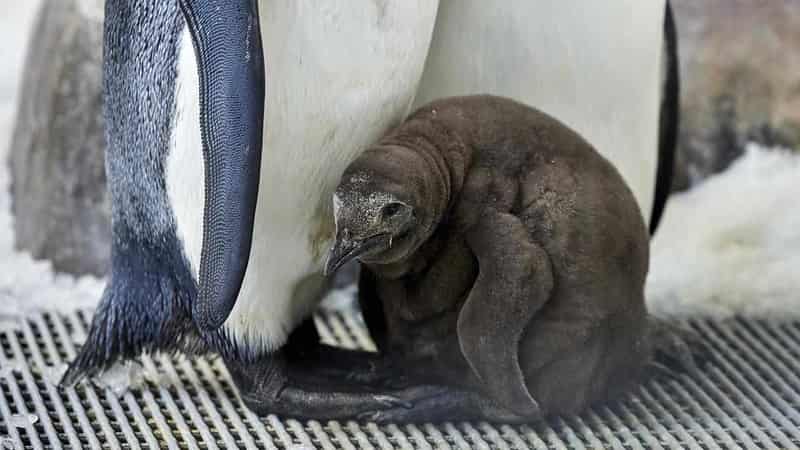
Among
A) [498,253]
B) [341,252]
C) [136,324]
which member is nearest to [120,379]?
[136,324]

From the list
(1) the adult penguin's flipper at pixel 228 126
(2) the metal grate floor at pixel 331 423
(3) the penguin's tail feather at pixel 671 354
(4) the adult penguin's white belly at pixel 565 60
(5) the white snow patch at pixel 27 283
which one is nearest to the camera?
(1) the adult penguin's flipper at pixel 228 126

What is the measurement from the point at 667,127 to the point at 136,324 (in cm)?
101

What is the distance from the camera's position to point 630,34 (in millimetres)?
2084

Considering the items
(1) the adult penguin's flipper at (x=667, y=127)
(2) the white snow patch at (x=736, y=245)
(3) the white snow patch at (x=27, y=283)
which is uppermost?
(1) the adult penguin's flipper at (x=667, y=127)

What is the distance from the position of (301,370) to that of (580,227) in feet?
1.53

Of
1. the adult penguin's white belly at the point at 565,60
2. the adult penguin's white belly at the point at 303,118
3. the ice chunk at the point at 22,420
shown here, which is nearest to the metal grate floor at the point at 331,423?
the ice chunk at the point at 22,420

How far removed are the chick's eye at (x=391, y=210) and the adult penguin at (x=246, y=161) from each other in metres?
0.16

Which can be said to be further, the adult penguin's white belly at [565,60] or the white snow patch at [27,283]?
the white snow patch at [27,283]

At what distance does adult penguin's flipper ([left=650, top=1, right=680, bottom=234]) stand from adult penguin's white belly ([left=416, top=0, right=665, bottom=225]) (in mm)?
325

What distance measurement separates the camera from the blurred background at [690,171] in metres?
2.56

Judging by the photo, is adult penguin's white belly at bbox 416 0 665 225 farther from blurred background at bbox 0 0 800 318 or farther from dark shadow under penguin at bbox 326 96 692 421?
blurred background at bbox 0 0 800 318

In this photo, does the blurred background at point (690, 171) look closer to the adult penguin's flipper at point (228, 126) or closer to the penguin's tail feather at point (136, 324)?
the penguin's tail feather at point (136, 324)

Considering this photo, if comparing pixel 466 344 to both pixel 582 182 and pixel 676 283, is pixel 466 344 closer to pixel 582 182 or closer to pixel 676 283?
pixel 582 182

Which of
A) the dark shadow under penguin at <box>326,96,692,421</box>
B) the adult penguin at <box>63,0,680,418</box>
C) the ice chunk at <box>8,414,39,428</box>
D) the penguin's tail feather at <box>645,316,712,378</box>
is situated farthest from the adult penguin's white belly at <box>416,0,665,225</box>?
the ice chunk at <box>8,414,39,428</box>
